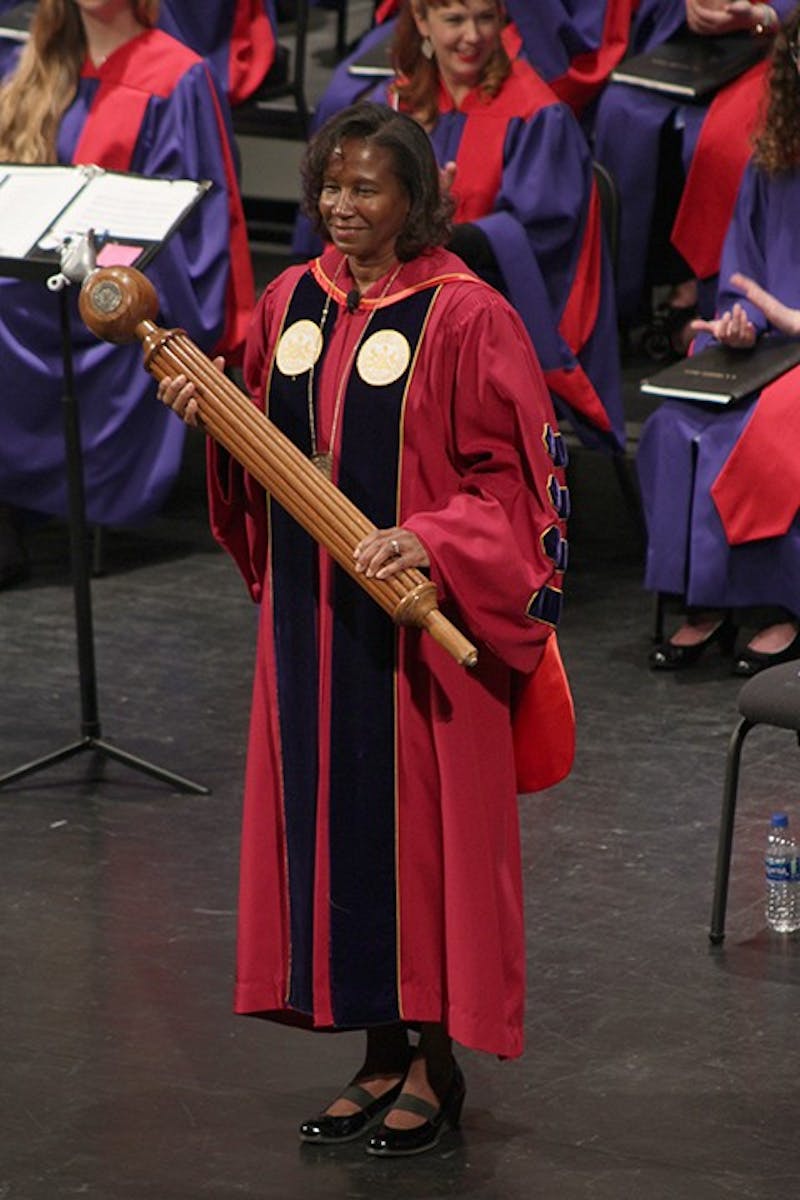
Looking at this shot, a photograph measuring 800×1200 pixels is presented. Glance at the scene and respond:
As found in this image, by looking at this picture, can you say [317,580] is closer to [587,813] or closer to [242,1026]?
[242,1026]

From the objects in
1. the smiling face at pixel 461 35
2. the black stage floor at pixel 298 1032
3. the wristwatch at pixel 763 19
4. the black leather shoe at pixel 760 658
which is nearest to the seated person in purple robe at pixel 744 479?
the black leather shoe at pixel 760 658

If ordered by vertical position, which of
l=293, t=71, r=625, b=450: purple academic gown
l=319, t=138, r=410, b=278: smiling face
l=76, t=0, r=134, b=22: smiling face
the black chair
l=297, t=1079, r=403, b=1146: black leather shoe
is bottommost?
l=297, t=1079, r=403, b=1146: black leather shoe

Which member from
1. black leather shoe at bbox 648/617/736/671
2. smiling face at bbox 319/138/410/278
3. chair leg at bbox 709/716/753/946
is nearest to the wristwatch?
black leather shoe at bbox 648/617/736/671

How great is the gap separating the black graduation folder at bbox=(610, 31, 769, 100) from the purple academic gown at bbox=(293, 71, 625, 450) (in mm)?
850

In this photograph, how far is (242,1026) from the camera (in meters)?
5.05

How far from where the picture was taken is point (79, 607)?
629cm

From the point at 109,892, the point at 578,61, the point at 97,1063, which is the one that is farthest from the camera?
the point at 578,61

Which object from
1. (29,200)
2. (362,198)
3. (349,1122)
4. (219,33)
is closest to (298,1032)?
(349,1122)

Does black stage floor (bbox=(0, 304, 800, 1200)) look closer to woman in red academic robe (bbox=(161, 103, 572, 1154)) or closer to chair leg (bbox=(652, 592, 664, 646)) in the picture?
chair leg (bbox=(652, 592, 664, 646))

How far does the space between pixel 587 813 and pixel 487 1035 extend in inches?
73.4

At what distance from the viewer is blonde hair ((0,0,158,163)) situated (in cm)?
802

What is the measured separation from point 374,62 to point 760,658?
274cm

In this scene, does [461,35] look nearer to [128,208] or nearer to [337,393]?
[128,208]

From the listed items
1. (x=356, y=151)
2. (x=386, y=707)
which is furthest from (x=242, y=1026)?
(x=356, y=151)
